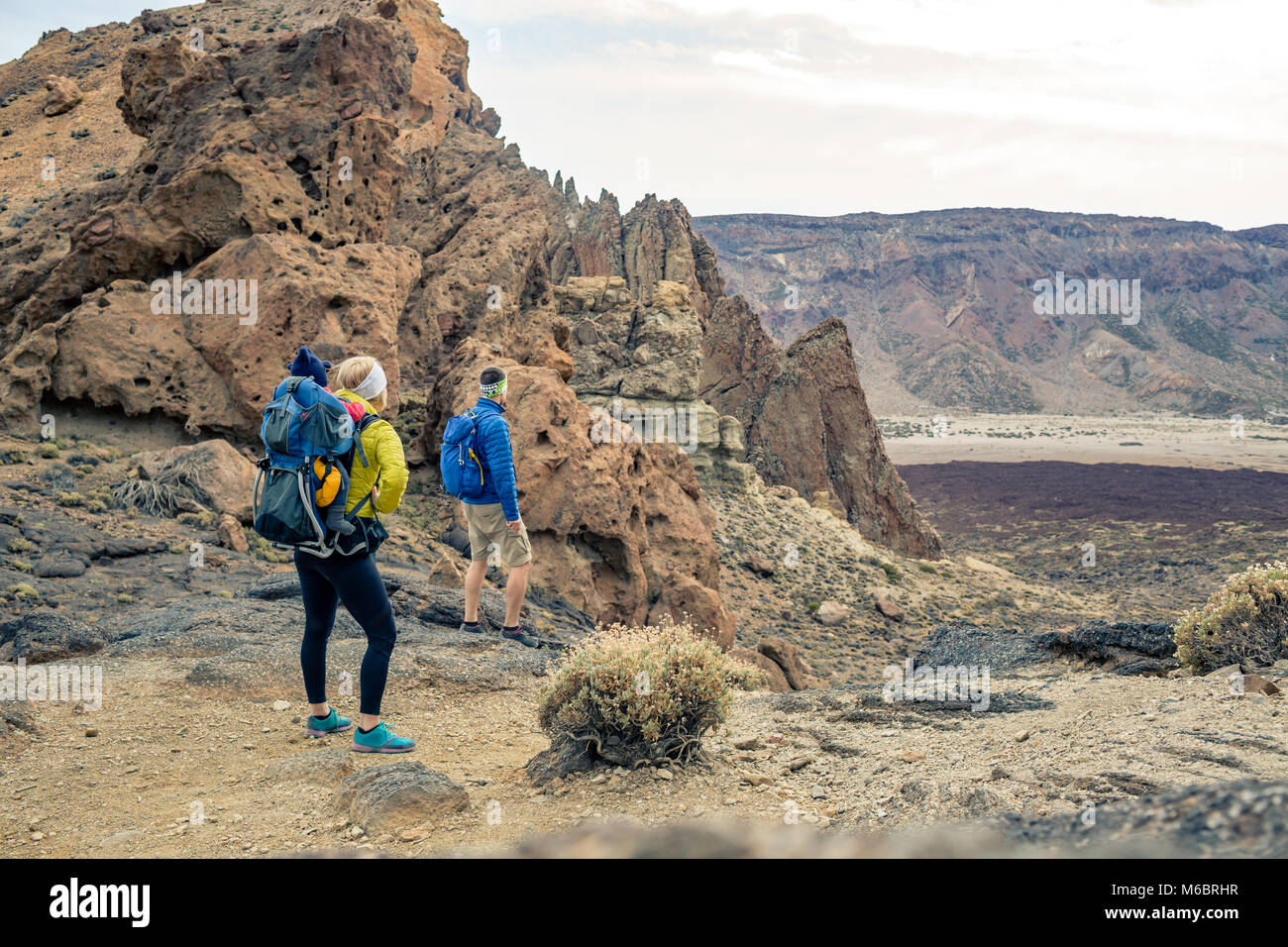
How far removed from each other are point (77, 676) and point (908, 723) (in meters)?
5.27

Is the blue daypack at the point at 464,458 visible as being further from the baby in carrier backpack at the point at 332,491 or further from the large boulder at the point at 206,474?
the large boulder at the point at 206,474

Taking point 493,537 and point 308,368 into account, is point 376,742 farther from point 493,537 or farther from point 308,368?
point 493,537

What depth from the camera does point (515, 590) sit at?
7.04 m

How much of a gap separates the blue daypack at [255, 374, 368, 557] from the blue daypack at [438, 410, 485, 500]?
7.77 ft

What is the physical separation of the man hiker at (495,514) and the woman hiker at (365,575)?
188 cm

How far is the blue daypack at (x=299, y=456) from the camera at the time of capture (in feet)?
13.3

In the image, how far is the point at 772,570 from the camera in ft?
67.8

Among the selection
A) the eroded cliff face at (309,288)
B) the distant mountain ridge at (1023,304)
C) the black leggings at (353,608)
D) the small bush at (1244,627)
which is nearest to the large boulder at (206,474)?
the eroded cliff face at (309,288)

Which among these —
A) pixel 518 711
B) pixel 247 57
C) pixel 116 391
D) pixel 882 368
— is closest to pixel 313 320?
pixel 116 391

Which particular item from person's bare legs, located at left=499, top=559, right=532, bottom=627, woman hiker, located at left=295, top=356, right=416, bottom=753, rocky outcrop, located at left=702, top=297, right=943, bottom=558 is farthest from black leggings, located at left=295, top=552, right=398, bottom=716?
rocky outcrop, located at left=702, top=297, right=943, bottom=558

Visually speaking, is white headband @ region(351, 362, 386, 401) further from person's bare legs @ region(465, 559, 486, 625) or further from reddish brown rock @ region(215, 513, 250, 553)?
reddish brown rock @ region(215, 513, 250, 553)

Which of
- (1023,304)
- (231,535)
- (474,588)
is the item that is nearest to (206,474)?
(231,535)

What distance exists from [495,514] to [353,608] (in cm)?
259
